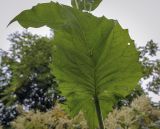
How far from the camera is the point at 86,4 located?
758 mm

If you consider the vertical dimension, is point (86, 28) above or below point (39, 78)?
below

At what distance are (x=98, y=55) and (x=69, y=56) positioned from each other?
5 centimetres

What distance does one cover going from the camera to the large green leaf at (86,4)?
750 mm

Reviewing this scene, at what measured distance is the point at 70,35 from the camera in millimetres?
723

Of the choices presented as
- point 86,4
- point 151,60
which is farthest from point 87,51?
point 151,60

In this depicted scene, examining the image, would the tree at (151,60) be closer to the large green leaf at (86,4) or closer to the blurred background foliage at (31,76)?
the blurred background foliage at (31,76)

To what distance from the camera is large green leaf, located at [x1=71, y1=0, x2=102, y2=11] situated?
75 cm

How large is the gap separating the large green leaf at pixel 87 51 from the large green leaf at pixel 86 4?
5 cm

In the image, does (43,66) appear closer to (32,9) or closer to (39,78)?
(39,78)

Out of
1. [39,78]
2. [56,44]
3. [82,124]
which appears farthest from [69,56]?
[39,78]

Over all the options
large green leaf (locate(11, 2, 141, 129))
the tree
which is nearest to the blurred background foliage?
the tree

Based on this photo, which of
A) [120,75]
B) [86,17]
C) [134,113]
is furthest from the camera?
[134,113]

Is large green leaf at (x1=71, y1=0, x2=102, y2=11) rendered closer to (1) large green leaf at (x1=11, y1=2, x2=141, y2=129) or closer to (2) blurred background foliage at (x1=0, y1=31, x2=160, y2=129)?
(1) large green leaf at (x1=11, y1=2, x2=141, y2=129)

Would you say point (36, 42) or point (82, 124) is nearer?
point (82, 124)
